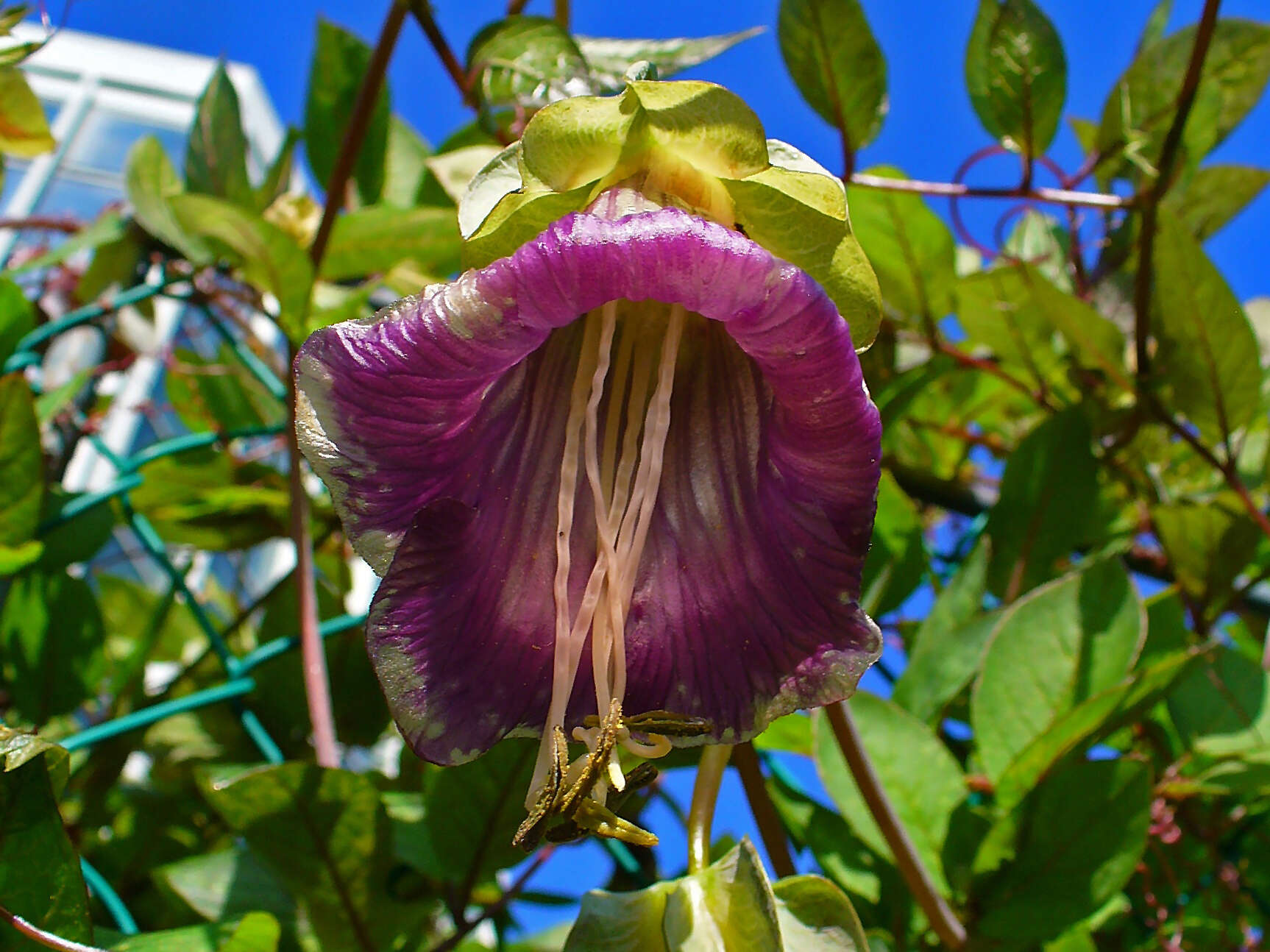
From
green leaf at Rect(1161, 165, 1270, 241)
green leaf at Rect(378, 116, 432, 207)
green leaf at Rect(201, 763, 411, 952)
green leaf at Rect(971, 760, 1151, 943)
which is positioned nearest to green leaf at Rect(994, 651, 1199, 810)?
green leaf at Rect(971, 760, 1151, 943)

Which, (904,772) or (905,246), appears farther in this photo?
(905,246)

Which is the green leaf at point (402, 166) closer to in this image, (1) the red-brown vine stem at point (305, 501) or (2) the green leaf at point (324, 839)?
(1) the red-brown vine stem at point (305, 501)

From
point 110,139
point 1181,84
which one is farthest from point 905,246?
point 110,139

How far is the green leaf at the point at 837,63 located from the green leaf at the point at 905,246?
0.38 ft

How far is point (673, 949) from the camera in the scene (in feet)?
1.61

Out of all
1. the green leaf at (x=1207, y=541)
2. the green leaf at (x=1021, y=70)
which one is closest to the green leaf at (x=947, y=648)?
the green leaf at (x=1207, y=541)

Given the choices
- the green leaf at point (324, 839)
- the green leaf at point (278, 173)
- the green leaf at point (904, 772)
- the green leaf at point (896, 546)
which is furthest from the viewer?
the green leaf at point (278, 173)

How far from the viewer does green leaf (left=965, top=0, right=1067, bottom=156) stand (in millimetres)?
879

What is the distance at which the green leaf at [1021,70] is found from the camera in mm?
879

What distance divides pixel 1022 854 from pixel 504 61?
65 centimetres

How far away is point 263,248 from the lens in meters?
0.84

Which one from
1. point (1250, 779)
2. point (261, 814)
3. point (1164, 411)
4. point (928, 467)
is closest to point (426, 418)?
point (261, 814)

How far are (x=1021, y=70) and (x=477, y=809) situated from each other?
2.33 feet

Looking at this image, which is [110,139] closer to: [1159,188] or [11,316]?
[11,316]
